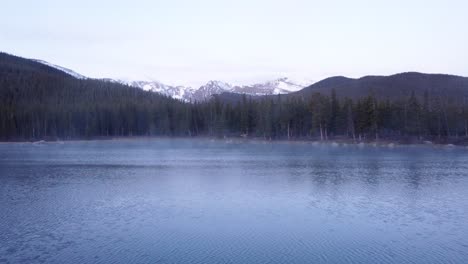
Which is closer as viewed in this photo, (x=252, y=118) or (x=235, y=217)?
(x=235, y=217)

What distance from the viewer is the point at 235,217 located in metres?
23.9

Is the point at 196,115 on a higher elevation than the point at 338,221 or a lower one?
higher

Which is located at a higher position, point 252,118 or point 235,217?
point 252,118

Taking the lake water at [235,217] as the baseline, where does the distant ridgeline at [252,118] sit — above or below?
above

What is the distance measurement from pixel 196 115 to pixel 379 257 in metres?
117

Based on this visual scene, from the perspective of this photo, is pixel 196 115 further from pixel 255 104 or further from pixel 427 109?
pixel 427 109

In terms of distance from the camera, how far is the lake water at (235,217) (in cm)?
1761

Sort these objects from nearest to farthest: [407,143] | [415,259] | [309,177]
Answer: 1. [415,259]
2. [309,177]
3. [407,143]

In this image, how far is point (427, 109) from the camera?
91750 mm

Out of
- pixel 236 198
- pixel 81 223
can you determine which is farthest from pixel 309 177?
pixel 81 223

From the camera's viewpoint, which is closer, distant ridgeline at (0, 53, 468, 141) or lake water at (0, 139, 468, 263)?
lake water at (0, 139, 468, 263)

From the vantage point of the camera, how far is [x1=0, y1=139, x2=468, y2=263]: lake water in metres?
17.6

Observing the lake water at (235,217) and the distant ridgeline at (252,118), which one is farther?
the distant ridgeline at (252,118)

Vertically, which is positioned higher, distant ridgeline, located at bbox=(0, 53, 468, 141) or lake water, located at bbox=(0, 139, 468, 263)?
distant ridgeline, located at bbox=(0, 53, 468, 141)
